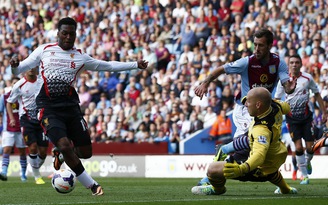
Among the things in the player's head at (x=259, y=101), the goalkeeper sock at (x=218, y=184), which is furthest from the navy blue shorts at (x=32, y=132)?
the player's head at (x=259, y=101)

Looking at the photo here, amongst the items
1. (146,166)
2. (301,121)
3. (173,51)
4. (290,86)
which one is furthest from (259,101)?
(173,51)

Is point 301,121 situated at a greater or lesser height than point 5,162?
greater

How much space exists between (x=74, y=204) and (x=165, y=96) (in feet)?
51.3

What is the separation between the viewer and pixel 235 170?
10070 millimetres

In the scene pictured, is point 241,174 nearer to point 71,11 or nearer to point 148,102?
point 148,102

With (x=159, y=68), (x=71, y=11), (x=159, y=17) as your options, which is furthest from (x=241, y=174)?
(x=71, y=11)

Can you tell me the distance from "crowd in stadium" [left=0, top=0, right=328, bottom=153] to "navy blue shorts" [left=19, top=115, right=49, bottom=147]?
249 inches

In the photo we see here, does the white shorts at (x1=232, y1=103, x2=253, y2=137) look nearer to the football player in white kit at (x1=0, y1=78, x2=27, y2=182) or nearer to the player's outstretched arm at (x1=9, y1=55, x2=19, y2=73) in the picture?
the player's outstretched arm at (x1=9, y1=55, x2=19, y2=73)

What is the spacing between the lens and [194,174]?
22453mm

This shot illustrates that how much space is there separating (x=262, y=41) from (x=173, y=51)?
50.1 ft

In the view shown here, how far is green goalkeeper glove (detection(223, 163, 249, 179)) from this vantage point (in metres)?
10.1

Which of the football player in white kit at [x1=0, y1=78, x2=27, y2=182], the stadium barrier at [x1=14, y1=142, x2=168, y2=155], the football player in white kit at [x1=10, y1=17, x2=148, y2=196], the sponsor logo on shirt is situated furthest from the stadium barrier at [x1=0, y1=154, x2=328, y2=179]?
the sponsor logo on shirt

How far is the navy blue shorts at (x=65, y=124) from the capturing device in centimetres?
1206

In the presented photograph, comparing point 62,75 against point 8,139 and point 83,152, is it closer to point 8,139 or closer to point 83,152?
point 83,152
